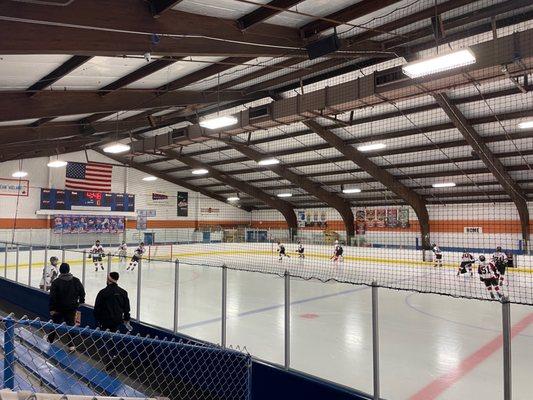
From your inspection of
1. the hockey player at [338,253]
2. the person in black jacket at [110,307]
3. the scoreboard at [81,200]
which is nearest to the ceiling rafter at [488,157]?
the hockey player at [338,253]

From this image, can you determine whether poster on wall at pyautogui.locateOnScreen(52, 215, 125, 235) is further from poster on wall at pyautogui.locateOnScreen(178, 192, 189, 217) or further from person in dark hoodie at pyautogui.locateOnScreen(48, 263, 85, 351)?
person in dark hoodie at pyautogui.locateOnScreen(48, 263, 85, 351)

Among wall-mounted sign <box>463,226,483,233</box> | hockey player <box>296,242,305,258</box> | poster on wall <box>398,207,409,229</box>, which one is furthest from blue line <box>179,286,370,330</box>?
poster on wall <box>398,207,409,229</box>

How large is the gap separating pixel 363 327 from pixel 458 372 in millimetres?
2935

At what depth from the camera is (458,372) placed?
6.53 metres

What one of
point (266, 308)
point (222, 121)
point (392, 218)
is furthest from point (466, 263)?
point (392, 218)

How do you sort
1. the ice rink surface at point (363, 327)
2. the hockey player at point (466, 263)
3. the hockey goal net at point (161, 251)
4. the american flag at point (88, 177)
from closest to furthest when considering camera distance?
the ice rink surface at point (363, 327) → the hockey player at point (466, 263) → the hockey goal net at point (161, 251) → the american flag at point (88, 177)

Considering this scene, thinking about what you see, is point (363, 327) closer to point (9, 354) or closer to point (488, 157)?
point (9, 354)

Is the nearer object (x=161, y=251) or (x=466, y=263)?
(x=466, y=263)

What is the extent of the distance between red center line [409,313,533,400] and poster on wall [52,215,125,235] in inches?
1025

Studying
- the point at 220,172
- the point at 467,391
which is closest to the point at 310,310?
the point at 467,391

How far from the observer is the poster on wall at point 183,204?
35375 mm

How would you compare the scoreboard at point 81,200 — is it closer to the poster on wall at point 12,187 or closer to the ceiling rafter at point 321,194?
the poster on wall at point 12,187

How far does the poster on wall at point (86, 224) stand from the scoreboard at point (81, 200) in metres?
0.74

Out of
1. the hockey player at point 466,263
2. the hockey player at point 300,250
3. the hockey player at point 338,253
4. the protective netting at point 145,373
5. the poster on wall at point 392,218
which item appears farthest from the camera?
the poster on wall at point 392,218
